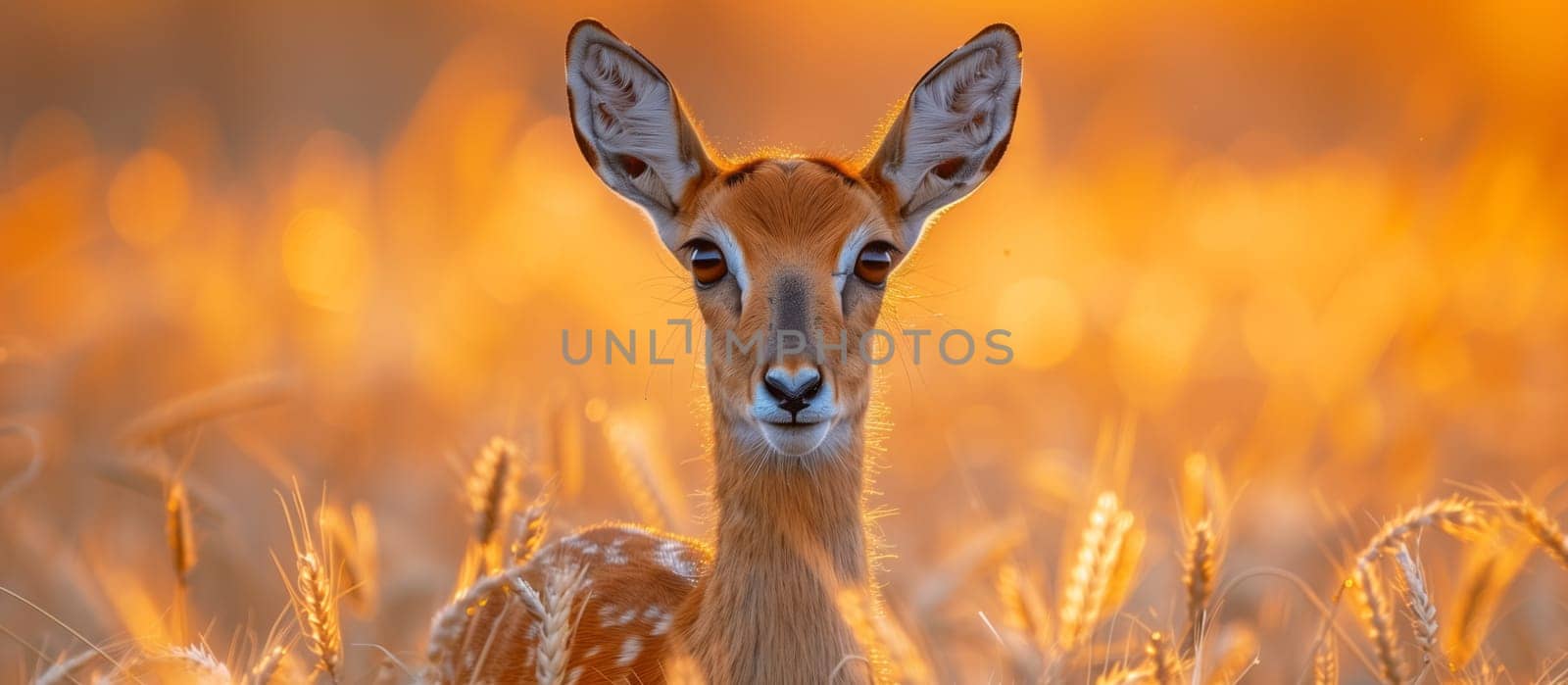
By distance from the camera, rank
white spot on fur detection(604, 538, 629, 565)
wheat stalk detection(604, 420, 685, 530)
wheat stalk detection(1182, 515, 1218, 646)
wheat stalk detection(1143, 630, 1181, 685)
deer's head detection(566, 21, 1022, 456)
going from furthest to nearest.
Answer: white spot on fur detection(604, 538, 629, 565)
wheat stalk detection(604, 420, 685, 530)
deer's head detection(566, 21, 1022, 456)
wheat stalk detection(1182, 515, 1218, 646)
wheat stalk detection(1143, 630, 1181, 685)

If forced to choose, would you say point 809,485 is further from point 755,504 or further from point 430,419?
point 430,419

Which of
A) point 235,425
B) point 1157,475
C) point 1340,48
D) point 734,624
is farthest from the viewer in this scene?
point 1340,48

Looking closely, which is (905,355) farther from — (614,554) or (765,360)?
(765,360)

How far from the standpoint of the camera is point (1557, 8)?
13180 mm

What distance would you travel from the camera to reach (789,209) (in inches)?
201

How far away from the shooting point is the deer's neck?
14.8ft

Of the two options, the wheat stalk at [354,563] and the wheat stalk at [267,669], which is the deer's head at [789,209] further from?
the wheat stalk at [267,669]

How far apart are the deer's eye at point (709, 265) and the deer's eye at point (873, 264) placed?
1.54ft

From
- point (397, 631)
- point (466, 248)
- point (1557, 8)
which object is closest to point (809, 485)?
point (397, 631)

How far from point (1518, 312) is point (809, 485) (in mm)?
7286

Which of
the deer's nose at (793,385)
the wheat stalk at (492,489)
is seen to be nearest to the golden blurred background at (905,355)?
the wheat stalk at (492,489)

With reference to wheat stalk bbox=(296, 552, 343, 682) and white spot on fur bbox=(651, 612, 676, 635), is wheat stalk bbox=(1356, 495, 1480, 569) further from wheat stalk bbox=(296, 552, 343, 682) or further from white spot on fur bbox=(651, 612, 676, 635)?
wheat stalk bbox=(296, 552, 343, 682)

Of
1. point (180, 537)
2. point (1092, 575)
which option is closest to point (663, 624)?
point (180, 537)

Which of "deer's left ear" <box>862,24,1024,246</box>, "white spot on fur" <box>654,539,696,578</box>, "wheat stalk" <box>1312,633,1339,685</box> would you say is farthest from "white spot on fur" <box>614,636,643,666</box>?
"wheat stalk" <box>1312,633,1339,685</box>
